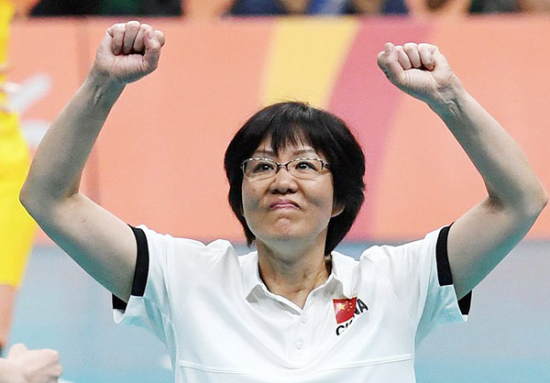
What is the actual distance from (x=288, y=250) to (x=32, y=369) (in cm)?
85

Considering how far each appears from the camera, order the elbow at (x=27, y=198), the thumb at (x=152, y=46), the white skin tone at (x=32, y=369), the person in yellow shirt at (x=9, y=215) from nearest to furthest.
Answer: the white skin tone at (x=32, y=369) → the thumb at (x=152, y=46) → the elbow at (x=27, y=198) → the person in yellow shirt at (x=9, y=215)

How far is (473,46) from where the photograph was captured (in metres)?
8.90

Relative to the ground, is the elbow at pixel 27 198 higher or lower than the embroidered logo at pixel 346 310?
higher

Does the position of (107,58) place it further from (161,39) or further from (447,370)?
(447,370)

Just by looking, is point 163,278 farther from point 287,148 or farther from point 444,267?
point 444,267

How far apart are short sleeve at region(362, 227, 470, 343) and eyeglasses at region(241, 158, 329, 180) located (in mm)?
302

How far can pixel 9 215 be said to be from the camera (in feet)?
18.4

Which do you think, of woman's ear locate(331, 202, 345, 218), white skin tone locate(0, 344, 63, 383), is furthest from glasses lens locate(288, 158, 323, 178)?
white skin tone locate(0, 344, 63, 383)

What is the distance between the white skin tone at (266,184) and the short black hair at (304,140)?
0.09m

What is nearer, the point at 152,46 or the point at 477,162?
the point at 152,46

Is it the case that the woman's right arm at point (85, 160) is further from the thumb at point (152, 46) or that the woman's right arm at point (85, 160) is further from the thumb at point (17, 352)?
the thumb at point (17, 352)

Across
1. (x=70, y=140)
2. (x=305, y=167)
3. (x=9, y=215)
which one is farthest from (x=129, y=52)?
(x=9, y=215)

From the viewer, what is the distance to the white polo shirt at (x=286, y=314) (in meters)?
3.01

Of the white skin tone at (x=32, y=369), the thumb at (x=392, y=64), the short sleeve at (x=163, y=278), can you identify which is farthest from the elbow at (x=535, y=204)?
the white skin tone at (x=32, y=369)
